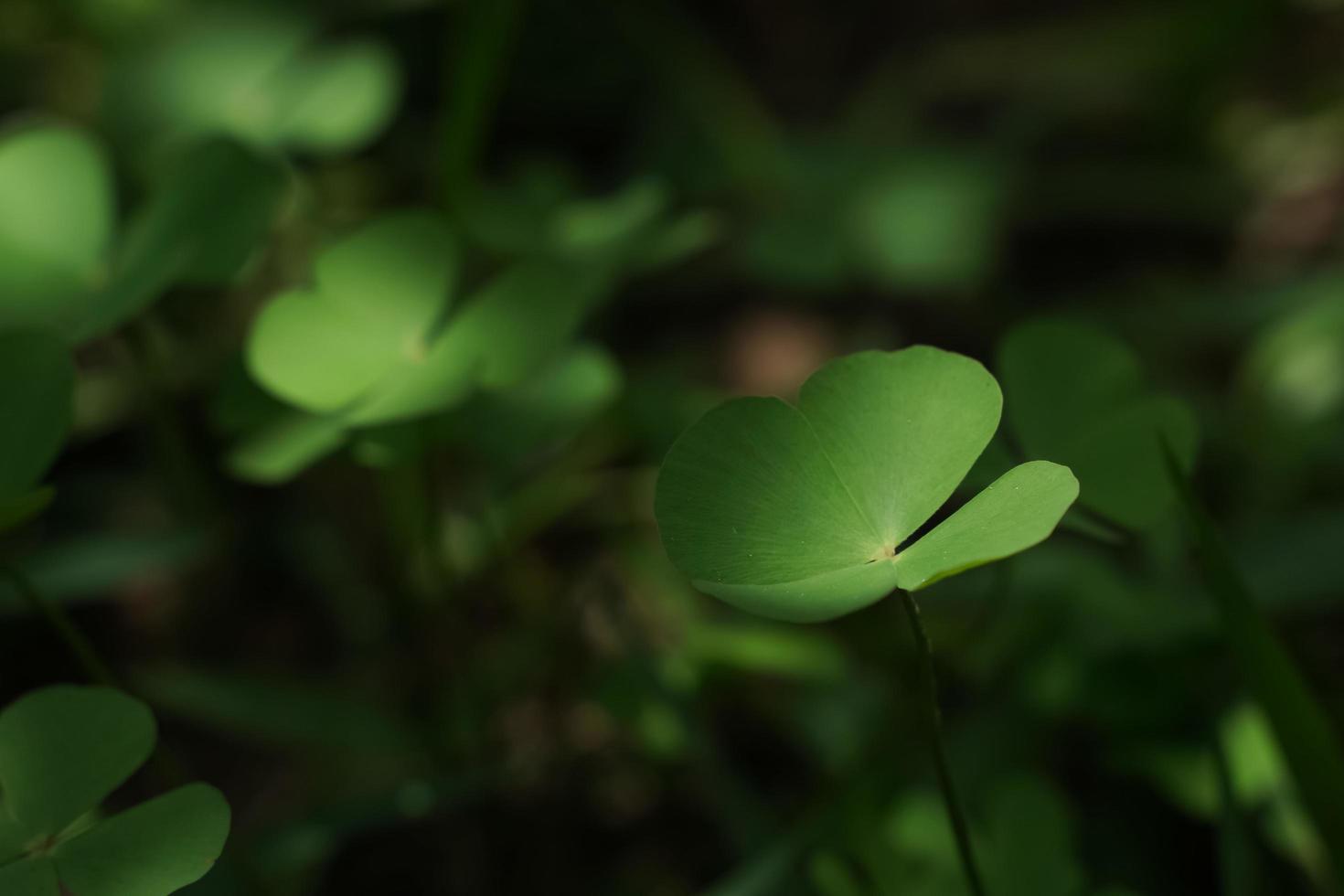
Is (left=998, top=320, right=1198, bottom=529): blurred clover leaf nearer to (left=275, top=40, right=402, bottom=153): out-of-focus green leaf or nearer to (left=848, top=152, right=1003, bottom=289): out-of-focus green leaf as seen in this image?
(left=275, top=40, right=402, bottom=153): out-of-focus green leaf

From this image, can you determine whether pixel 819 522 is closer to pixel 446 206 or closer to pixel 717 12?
pixel 446 206

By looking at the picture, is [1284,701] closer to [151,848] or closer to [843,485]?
[843,485]

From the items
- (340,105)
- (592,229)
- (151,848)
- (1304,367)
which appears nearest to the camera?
(151,848)

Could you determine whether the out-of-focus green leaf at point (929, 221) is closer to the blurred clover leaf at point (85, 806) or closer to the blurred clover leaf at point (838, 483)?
the blurred clover leaf at point (838, 483)

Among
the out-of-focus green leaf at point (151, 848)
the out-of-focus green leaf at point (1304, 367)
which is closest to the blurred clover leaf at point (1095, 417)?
the out-of-focus green leaf at point (151, 848)

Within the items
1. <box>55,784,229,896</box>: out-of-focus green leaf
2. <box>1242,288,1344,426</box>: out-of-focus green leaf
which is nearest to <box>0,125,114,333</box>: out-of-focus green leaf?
<box>55,784,229,896</box>: out-of-focus green leaf

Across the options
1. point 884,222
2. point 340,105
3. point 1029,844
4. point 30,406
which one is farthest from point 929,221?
point 30,406
